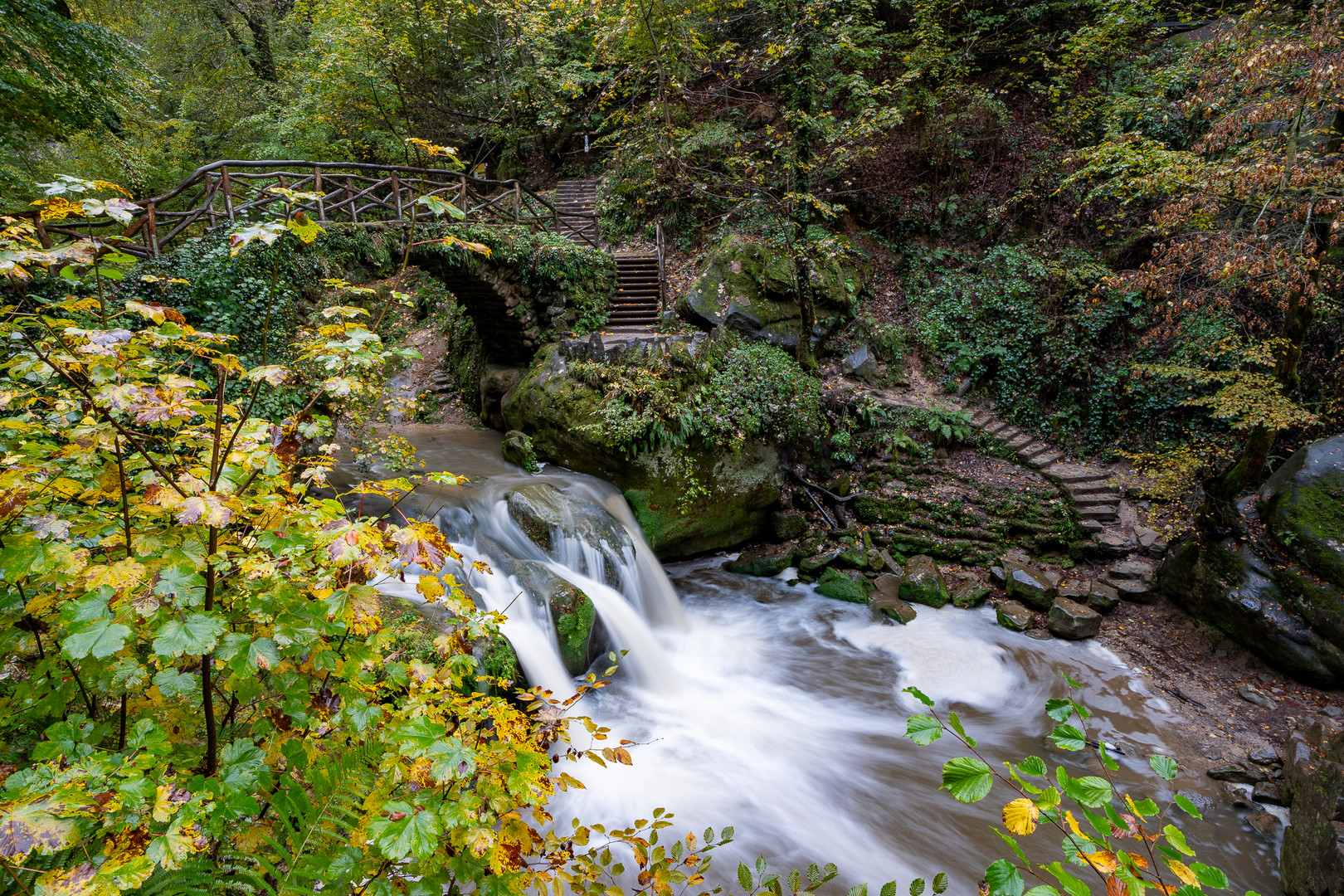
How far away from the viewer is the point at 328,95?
15273 mm

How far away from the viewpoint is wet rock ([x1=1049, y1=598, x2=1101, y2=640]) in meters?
7.41

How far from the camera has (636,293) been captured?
12.5m

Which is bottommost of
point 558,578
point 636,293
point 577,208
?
point 558,578

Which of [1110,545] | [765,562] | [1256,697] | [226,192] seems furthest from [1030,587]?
[226,192]

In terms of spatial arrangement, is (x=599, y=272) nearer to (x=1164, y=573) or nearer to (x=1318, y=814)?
(x=1164, y=573)

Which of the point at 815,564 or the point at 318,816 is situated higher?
the point at 318,816

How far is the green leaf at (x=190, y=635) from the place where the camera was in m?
1.32

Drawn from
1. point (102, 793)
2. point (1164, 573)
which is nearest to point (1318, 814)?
point (1164, 573)

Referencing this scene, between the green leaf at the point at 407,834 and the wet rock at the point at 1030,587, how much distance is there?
9.01 metres

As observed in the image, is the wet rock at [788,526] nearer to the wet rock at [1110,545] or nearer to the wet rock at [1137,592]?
the wet rock at [1110,545]

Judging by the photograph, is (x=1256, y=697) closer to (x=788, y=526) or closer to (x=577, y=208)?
(x=788, y=526)

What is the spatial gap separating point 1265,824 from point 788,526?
6.17 metres

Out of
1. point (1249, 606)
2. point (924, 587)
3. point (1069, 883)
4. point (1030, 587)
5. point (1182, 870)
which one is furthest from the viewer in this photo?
point (924, 587)

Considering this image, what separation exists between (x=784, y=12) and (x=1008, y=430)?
887cm
